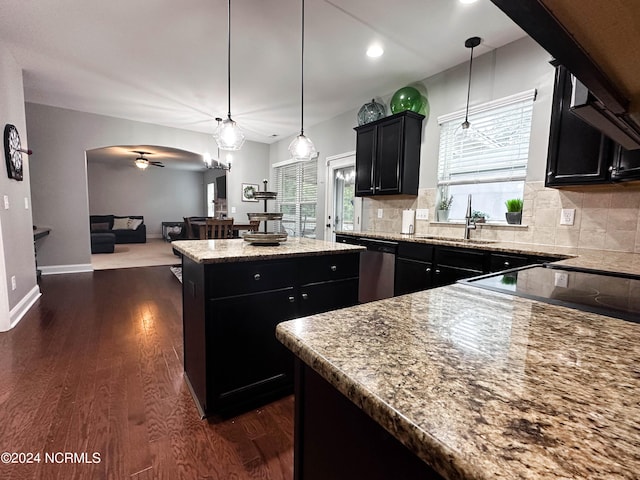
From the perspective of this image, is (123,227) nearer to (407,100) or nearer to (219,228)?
(219,228)

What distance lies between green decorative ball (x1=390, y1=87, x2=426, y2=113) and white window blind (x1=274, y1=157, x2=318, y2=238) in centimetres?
216

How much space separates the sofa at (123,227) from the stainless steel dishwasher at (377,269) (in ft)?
27.6

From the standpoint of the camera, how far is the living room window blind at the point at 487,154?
2.79 m

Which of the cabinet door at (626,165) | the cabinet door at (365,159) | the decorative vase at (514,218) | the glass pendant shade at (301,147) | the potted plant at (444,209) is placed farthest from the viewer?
the cabinet door at (365,159)

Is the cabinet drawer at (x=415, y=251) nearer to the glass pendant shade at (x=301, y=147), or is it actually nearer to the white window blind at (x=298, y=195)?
the glass pendant shade at (x=301, y=147)

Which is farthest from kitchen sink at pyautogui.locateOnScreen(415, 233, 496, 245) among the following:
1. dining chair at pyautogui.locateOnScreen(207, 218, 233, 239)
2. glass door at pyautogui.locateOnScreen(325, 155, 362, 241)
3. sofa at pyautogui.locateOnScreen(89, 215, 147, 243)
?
sofa at pyautogui.locateOnScreen(89, 215, 147, 243)

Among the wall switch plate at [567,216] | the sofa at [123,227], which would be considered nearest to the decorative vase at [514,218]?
the wall switch plate at [567,216]

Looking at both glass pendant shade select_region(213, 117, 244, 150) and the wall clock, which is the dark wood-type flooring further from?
→ glass pendant shade select_region(213, 117, 244, 150)

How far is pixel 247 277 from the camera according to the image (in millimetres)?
1715

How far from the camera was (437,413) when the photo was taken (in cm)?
39

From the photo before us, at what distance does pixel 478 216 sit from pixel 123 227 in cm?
997

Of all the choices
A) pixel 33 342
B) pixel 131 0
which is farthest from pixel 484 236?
pixel 33 342

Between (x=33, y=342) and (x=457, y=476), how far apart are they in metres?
3.46

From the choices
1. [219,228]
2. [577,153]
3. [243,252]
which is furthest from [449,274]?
[219,228]
